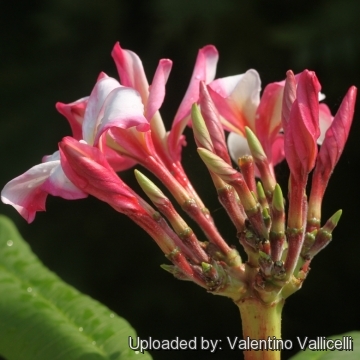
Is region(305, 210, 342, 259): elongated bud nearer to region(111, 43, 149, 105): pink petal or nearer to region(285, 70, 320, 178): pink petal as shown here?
region(285, 70, 320, 178): pink petal

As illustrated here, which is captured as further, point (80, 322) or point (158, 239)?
point (80, 322)

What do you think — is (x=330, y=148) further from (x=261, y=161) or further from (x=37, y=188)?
(x=37, y=188)

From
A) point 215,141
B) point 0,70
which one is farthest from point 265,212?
point 0,70

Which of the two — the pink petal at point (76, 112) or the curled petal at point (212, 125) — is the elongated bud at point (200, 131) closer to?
the curled petal at point (212, 125)

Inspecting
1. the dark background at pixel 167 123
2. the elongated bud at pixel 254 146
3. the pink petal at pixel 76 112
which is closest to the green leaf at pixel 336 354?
the elongated bud at pixel 254 146

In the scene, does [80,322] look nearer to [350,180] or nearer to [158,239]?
[158,239]

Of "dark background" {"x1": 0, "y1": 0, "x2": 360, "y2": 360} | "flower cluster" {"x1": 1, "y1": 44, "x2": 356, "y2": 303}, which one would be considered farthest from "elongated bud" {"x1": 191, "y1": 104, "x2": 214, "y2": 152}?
"dark background" {"x1": 0, "y1": 0, "x2": 360, "y2": 360}

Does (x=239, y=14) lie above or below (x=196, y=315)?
above
